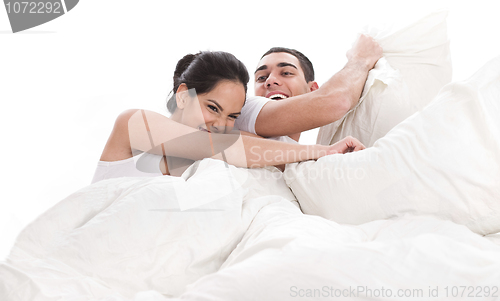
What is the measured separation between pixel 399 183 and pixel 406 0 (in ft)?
4.79

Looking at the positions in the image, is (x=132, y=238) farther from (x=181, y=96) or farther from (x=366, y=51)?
(x=366, y=51)

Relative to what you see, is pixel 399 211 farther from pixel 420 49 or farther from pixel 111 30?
pixel 111 30

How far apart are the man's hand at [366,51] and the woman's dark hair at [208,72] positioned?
0.44 metres

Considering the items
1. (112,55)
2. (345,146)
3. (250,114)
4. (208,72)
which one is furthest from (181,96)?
(345,146)

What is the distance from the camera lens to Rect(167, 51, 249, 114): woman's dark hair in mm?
1148

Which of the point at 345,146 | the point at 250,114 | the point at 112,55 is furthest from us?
the point at 112,55

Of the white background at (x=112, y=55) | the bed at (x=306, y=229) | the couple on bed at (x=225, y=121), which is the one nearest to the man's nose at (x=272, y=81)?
the couple on bed at (x=225, y=121)

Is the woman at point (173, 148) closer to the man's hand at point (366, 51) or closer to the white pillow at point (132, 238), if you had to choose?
the white pillow at point (132, 238)

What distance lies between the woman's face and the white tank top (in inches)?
7.9

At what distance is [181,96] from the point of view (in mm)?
1190

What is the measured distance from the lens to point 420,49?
123 centimetres

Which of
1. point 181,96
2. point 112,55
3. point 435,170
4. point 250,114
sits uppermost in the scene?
point 112,55

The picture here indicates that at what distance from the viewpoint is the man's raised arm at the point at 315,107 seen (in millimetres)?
1126

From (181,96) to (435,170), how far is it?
834 millimetres
